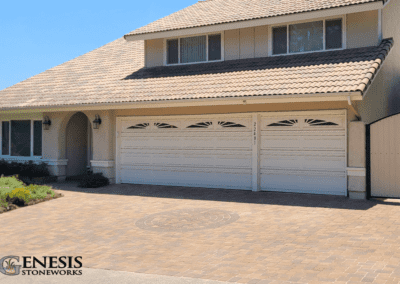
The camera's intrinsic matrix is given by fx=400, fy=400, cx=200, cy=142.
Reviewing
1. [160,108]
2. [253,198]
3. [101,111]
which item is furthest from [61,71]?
[253,198]

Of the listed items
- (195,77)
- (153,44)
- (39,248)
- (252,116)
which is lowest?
(39,248)

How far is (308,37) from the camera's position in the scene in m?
13.5

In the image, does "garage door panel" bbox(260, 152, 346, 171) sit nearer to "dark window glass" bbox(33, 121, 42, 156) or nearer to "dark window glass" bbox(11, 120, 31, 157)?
"dark window glass" bbox(33, 121, 42, 156)

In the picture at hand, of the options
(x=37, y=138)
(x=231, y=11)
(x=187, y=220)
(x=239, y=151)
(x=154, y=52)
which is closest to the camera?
(x=187, y=220)

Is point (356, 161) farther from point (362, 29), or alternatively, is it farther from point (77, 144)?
point (77, 144)

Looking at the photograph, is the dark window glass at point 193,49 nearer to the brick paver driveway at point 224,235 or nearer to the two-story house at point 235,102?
the two-story house at point 235,102

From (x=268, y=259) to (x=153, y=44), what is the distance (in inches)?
467

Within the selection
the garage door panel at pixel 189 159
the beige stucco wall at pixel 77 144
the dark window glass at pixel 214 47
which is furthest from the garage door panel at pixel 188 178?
the dark window glass at pixel 214 47

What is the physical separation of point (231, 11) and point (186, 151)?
598 centimetres

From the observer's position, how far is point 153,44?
15891 millimetres

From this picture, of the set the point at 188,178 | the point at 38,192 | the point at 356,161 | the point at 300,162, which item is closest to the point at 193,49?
the point at 188,178

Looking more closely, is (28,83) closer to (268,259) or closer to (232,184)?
(232,184)

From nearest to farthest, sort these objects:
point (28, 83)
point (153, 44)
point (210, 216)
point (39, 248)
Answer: point (39, 248)
point (210, 216)
point (153, 44)
point (28, 83)

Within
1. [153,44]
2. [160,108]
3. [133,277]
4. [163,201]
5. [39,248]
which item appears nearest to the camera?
[133,277]
